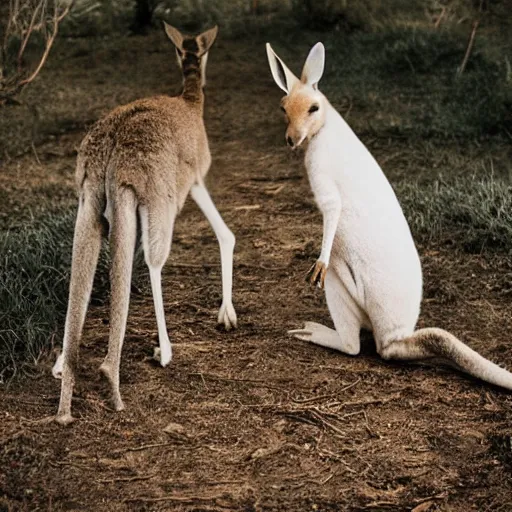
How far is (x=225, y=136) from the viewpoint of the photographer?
838 centimetres

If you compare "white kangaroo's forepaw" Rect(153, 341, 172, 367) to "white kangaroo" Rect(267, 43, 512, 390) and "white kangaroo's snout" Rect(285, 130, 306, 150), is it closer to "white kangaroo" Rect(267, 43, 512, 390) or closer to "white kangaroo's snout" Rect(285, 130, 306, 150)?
"white kangaroo" Rect(267, 43, 512, 390)

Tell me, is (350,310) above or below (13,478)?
above

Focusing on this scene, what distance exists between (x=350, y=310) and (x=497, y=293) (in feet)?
4.45

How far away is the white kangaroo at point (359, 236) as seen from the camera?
4043mm

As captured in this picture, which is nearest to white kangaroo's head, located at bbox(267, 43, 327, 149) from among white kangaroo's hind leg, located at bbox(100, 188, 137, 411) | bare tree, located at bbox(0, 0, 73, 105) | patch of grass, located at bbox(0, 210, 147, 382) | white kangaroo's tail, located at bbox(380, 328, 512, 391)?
white kangaroo's hind leg, located at bbox(100, 188, 137, 411)

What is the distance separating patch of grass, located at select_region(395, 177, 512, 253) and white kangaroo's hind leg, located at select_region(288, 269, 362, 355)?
65.5 inches

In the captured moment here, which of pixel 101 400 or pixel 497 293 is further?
pixel 497 293

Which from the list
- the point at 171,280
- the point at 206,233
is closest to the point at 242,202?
the point at 206,233

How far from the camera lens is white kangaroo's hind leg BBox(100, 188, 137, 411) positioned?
3.76 meters

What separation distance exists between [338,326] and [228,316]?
2.25 feet

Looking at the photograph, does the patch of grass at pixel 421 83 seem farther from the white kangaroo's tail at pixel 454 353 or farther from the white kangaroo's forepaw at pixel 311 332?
the white kangaroo's tail at pixel 454 353

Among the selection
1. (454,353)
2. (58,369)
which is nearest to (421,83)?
(454,353)

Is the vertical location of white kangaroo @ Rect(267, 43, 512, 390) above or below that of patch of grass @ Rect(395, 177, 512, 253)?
above

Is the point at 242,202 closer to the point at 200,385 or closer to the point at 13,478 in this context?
the point at 200,385
